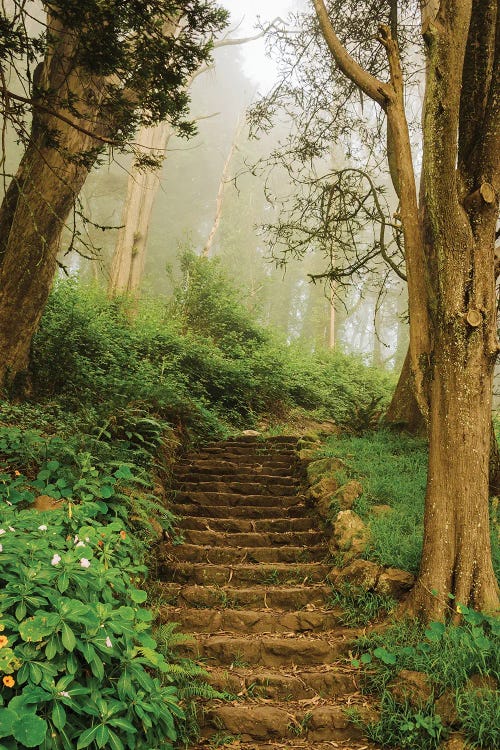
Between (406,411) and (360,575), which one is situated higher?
(406,411)

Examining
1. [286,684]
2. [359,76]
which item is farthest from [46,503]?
[359,76]

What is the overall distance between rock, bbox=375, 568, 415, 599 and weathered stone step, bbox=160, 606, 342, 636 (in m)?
0.41

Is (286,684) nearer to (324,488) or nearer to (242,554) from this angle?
(242,554)

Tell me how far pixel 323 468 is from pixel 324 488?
20.3 inches

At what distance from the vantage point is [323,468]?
253 inches

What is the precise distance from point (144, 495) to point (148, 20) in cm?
399

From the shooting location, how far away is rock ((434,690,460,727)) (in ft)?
Answer: 9.79

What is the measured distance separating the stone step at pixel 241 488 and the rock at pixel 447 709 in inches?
143

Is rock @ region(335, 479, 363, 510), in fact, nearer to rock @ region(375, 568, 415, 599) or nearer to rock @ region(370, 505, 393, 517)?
rock @ region(370, 505, 393, 517)

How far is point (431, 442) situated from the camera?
396 cm

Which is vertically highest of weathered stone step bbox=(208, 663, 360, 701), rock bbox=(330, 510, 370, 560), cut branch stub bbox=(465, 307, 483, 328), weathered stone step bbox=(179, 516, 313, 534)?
cut branch stub bbox=(465, 307, 483, 328)

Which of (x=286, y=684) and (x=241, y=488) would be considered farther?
(x=241, y=488)

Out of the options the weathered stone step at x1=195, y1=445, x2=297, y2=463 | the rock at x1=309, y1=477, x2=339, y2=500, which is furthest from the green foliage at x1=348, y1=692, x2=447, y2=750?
the weathered stone step at x1=195, y1=445, x2=297, y2=463

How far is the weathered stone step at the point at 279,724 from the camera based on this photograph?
3148 millimetres
